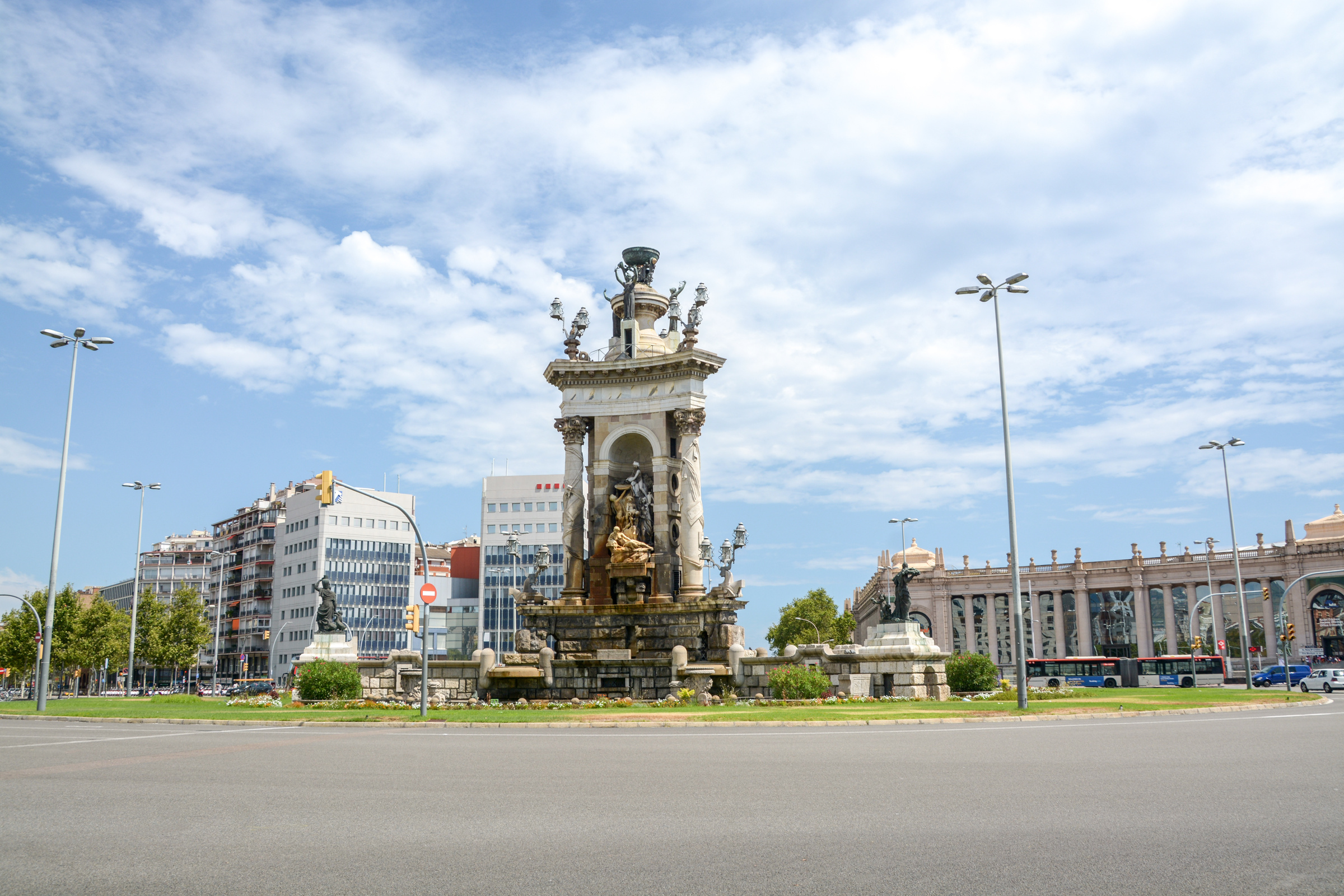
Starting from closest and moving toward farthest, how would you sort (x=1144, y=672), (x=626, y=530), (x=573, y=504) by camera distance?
1. (x=626, y=530)
2. (x=573, y=504)
3. (x=1144, y=672)

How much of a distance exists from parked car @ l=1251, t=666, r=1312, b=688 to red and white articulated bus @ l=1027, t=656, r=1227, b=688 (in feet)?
7.98

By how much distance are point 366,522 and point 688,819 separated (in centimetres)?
11526

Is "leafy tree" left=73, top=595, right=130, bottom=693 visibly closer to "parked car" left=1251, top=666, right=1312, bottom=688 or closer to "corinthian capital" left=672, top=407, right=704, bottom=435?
"corinthian capital" left=672, top=407, right=704, bottom=435

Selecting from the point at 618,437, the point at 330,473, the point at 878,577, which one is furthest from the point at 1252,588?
the point at 330,473

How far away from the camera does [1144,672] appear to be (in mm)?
69562

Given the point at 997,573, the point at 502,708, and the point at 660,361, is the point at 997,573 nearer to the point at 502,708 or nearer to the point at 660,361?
the point at 660,361

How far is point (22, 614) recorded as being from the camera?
65.4 m

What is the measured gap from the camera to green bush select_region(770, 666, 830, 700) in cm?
2817

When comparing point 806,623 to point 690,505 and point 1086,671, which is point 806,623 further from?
point 690,505

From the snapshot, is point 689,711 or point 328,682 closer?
point 689,711

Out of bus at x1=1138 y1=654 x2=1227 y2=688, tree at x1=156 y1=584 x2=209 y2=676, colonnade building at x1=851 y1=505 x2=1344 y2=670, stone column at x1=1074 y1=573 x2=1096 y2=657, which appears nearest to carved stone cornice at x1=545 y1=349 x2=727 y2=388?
tree at x1=156 y1=584 x2=209 y2=676

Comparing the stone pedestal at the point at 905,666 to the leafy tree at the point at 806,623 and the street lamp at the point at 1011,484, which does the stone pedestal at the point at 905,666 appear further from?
the leafy tree at the point at 806,623

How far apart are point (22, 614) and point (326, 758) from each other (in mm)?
64897

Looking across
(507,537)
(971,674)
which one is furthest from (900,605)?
(507,537)
